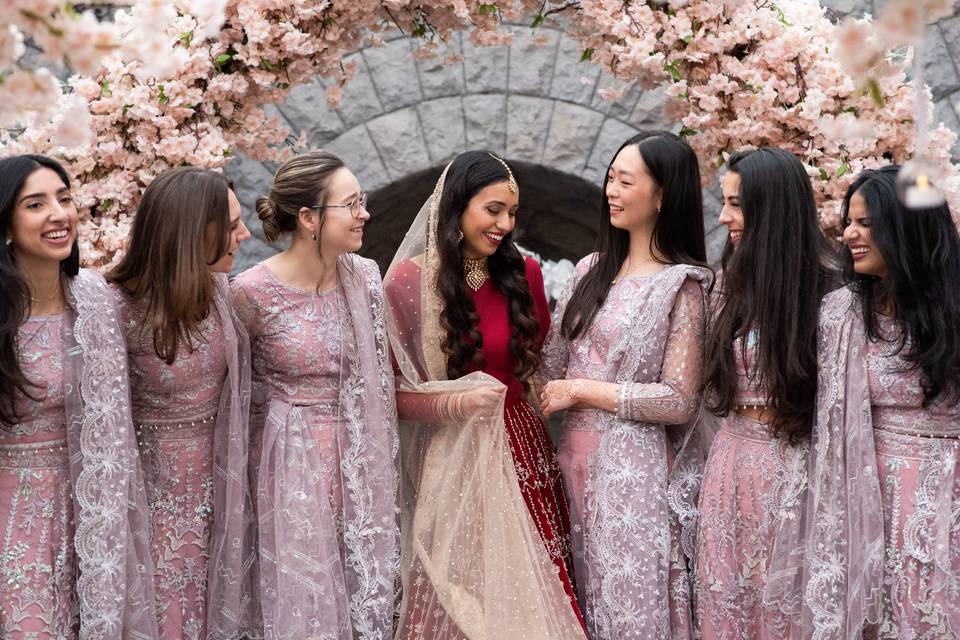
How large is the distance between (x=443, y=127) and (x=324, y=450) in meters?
3.33

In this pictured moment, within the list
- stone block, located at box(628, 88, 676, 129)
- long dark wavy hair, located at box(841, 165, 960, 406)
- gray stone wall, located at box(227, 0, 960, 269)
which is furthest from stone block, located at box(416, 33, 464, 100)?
long dark wavy hair, located at box(841, 165, 960, 406)

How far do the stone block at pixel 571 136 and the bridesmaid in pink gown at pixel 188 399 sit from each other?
329 centimetres

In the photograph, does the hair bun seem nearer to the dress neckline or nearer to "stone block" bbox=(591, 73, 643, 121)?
the dress neckline

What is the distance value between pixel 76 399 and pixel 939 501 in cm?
247

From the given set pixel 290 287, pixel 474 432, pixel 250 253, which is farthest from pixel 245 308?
pixel 250 253

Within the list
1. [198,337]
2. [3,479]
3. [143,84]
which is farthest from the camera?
[143,84]

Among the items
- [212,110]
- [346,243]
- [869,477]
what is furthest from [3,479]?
[869,477]

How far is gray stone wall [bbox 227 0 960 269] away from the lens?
6.65 meters

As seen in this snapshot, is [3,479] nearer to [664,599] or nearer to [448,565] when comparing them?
[448,565]

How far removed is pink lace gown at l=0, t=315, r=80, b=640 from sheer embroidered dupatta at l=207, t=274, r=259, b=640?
1.54ft

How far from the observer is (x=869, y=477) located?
334 cm

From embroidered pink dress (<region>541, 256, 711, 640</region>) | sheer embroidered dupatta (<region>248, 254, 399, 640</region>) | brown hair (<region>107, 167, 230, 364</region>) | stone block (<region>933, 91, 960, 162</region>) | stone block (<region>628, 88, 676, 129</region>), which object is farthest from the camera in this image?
stone block (<region>628, 88, 676, 129</region>)

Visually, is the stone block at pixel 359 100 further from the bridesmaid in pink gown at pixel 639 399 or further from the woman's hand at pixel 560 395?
the woman's hand at pixel 560 395

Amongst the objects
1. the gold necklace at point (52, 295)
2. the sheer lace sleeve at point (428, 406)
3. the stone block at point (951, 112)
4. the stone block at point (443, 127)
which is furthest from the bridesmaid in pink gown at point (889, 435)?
the stone block at point (443, 127)
